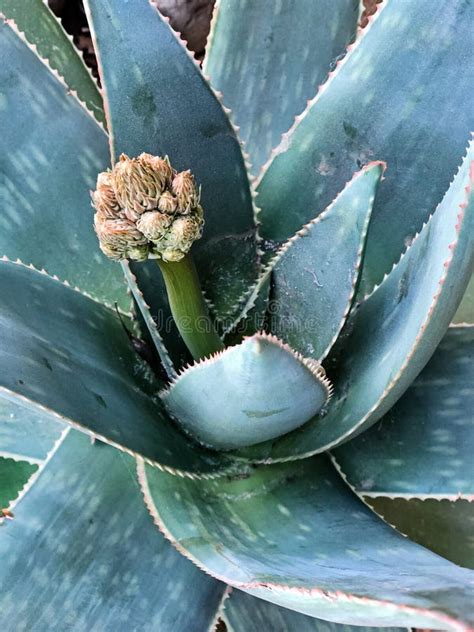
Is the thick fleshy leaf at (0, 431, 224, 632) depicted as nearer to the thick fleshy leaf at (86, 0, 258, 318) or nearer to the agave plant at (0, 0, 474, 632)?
the agave plant at (0, 0, 474, 632)

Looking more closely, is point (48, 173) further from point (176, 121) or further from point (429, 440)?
point (429, 440)

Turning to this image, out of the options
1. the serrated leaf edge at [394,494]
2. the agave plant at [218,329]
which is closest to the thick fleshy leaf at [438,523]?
the agave plant at [218,329]

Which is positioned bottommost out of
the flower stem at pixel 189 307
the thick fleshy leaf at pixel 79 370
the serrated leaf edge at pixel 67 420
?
the serrated leaf edge at pixel 67 420

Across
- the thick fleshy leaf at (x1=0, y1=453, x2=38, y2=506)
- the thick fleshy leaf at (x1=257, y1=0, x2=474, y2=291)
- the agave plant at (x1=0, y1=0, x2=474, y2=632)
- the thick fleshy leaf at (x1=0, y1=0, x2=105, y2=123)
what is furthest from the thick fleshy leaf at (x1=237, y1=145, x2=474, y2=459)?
the thick fleshy leaf at (x1=0, y1=0, x2=105, y2=123)

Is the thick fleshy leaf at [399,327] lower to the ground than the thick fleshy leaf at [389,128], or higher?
lower

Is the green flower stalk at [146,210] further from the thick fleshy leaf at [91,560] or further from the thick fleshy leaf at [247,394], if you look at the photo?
the thick fleshy leaf at [91,560]
